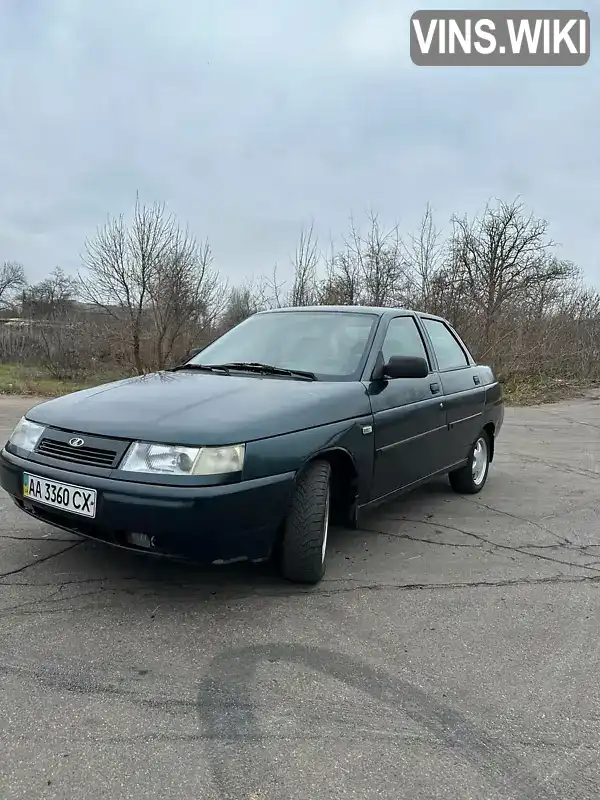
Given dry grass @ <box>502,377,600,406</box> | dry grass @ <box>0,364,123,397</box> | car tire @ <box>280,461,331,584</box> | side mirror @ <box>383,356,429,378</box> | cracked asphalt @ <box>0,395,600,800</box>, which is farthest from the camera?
dry grass @ <box>502,377,600,406</box>

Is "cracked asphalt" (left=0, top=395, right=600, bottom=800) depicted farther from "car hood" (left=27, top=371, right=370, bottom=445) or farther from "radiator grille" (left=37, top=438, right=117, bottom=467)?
"car hood" (left=27, top=371, right=370, bottom=445)

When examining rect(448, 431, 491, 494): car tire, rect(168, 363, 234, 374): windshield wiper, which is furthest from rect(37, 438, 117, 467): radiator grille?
rect(448, 431, 491, 494): car tire

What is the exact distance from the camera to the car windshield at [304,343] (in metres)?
3.96

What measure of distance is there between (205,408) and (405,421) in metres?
1.53

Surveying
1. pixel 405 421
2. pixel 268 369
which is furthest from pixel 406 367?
pixel 268 369

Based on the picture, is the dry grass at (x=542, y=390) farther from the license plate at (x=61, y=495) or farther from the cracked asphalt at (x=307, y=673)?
the license plate at (x=61, y=495)

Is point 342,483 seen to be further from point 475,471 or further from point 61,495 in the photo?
point 475,471

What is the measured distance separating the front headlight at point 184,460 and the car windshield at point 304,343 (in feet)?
3.76

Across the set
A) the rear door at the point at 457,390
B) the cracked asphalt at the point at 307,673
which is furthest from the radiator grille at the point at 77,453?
the rear door at the point at 457,390

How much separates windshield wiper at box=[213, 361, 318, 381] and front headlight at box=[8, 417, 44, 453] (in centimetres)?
128

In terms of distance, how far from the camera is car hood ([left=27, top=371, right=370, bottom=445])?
289 centimetres

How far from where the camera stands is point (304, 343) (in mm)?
4203

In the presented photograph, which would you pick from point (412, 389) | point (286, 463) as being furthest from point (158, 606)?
point (412, 389)

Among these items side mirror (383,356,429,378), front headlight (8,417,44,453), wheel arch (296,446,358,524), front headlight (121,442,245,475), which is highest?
side mirror (383,356,429,378)
